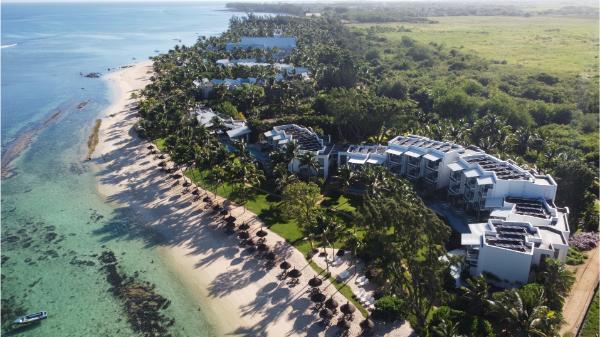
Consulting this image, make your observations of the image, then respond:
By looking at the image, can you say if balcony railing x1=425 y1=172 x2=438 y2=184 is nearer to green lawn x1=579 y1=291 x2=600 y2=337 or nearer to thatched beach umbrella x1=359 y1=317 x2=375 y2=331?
green lawn x1=579 y1=291 x2=600 y2=337

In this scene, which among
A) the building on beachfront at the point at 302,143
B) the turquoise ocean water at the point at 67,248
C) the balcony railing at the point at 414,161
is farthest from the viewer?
the building on beachfront at the point at 302,143

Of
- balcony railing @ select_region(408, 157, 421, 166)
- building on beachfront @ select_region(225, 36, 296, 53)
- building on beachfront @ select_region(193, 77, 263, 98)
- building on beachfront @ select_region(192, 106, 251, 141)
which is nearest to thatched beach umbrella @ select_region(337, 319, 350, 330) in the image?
balcony railing @ select_region(408, 157, 421, 166)

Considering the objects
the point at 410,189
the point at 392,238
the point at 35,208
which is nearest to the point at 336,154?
the point at 410,189

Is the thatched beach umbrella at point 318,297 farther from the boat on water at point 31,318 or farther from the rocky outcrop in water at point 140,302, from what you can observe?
the boat on water at point 31,318

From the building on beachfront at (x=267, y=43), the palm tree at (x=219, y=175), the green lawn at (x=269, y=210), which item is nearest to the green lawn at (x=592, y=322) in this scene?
the green lawn at (x=269, y=210)

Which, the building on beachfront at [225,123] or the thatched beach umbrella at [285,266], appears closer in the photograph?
the thatched beach umbrella at [285,266]

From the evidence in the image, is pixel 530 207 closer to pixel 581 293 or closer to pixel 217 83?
pixel 581 293

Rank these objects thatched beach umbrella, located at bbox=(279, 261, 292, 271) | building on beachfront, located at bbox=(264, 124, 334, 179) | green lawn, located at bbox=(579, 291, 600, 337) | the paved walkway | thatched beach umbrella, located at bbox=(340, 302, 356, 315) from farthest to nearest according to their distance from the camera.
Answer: building on beachfront, located at bbox=(264, 124, 334, 179)
thatched beach umbrella, located at bbox=(279, 261, 292, 271)
thatched beach umbrella, located at bbox=(340, 302, 356, 315)
the paved walkway
green lawn, located at bbox=(579, 291, 600, 337)
